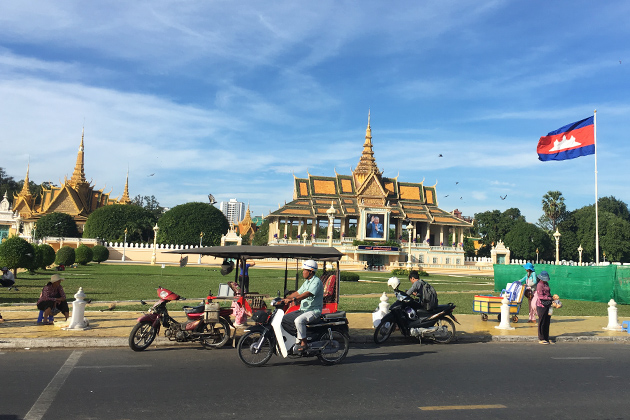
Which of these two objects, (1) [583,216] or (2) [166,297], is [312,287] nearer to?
(2) [166,297]

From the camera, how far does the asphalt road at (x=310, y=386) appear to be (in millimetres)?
5723

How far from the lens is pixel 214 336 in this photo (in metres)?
9.77

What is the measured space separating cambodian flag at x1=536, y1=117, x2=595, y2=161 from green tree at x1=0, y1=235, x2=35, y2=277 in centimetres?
2381

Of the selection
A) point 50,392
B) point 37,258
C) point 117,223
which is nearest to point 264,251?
point 50,392

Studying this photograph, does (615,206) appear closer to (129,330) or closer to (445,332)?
(445,332)

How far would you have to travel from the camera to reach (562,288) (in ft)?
79.3

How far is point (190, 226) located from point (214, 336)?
58.0 meters

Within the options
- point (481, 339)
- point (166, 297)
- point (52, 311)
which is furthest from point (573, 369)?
point (52, 311)

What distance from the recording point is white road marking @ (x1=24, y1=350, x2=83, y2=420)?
541 centimetres

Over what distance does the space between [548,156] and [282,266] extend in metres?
34.9

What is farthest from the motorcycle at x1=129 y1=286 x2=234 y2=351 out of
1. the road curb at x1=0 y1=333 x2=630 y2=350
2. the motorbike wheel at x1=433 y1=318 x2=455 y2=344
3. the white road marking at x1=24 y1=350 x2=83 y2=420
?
the motorbike wheel at x1=433 y1=318 x2=455 y2=344

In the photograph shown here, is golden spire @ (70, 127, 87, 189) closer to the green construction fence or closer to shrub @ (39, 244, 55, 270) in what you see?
shrub @ (39, 244, 55, 270)

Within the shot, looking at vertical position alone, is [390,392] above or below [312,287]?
below

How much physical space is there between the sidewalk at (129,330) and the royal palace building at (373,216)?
160 ft
